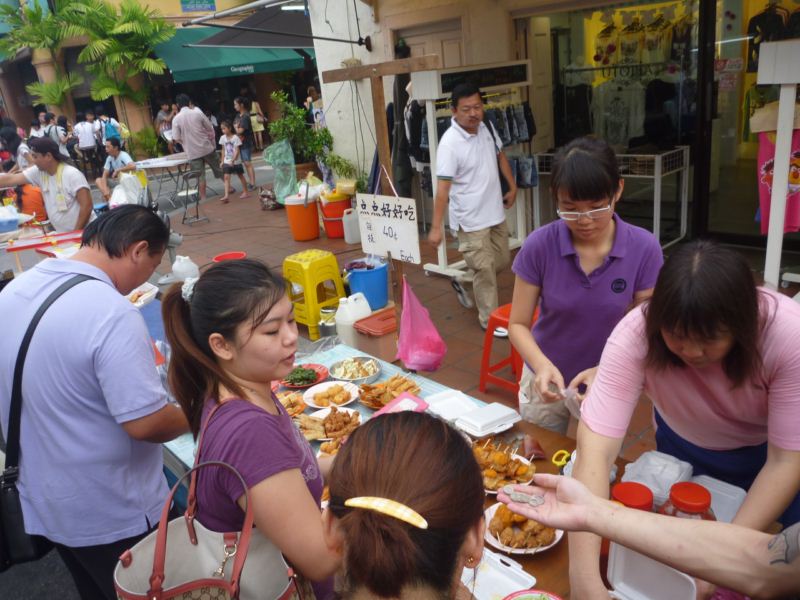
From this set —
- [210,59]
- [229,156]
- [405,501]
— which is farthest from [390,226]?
[210,59]

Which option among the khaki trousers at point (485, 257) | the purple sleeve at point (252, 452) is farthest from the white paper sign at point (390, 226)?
the purple sleeve at point (252, 452)

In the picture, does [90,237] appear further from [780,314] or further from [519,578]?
[780,314]

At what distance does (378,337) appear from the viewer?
3857 millimetres

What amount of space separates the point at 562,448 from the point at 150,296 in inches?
119

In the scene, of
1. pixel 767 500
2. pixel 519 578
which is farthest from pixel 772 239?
pixel 519 578

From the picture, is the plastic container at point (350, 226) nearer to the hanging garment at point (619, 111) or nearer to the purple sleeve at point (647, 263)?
the hanging garment at point (619, 111)

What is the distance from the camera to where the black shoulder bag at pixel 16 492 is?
1.89 meters

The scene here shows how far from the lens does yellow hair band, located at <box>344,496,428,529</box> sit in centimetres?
100

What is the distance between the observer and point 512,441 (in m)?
2.27

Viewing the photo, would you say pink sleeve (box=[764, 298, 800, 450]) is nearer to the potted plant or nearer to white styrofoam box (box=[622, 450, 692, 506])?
white styrofoam box (box=[622, 450, 692, 506])

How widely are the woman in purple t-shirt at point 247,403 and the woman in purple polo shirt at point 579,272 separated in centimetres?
103

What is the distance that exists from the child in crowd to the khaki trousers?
308 inches

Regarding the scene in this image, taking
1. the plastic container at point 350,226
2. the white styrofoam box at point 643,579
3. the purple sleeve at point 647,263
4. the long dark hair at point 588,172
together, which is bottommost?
the plastic container at point 350,226

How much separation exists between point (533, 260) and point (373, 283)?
273 centimetres
